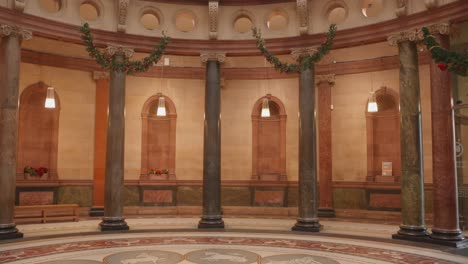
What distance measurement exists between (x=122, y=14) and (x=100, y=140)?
6.24 metres

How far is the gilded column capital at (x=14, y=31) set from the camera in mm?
13531

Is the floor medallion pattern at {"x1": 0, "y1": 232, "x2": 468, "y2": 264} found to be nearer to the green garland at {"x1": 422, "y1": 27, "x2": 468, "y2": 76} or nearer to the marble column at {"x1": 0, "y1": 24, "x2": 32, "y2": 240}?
the marble column at {"x1": 0, "y1": 24, "x2": 32, "y2": 240}

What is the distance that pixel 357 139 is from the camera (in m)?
19.6

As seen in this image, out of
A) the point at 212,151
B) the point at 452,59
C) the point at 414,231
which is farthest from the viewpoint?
the point at 212,151

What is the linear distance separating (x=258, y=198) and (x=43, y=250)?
10.6 m

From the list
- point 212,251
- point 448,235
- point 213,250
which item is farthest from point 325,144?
point 212,251

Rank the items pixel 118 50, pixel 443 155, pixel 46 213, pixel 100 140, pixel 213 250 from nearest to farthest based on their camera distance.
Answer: pixel 213 250, pixel 443 155, pixel 118 50, pixel 46 213, pixel 100 140

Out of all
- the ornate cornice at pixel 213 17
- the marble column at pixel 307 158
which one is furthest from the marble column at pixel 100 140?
the marble column at pixel 307 158

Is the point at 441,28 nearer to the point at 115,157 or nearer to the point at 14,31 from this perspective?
the point at 115,157

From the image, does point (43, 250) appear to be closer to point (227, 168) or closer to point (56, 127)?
point (56, 127)

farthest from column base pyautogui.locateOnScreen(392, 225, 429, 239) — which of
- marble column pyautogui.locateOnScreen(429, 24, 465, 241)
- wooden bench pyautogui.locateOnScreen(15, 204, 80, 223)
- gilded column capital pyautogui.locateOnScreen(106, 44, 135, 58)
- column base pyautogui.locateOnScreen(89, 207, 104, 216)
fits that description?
column base pyautogui.locateOnScreen(89, 207, 104, 216)

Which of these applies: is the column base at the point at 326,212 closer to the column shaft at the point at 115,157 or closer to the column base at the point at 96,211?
the column shaft at the point at 115,157

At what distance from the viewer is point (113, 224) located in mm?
15164

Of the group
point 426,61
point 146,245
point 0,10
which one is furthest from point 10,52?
point 426,61
